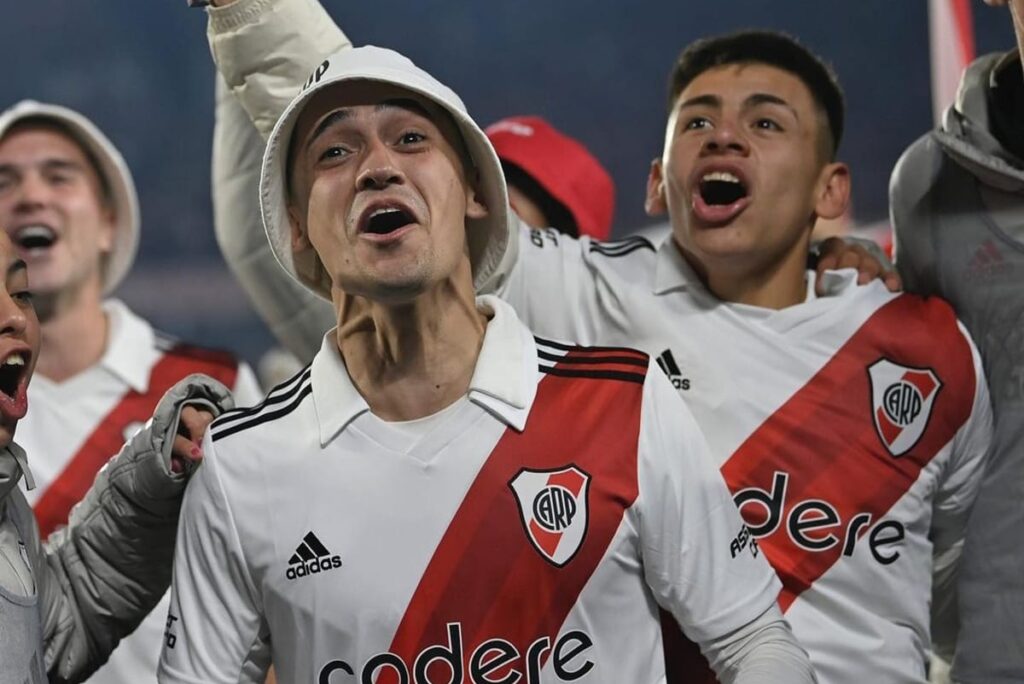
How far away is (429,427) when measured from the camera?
1.83 metres

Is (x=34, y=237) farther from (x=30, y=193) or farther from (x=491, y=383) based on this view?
(x=491, y=383)

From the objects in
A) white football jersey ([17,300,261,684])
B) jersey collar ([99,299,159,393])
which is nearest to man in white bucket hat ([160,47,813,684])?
white football jersey ([17,300,261,684])

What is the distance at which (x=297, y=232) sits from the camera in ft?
6.49

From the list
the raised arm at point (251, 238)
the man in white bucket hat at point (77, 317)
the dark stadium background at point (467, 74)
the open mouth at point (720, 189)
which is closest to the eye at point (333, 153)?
the raised arm at point (251, 238)

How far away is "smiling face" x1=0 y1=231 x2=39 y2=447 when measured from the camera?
180 centimetres

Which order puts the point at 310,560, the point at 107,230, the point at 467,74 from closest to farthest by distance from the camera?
the point at 310,560 → the point at 107,230 → the point at 467,74

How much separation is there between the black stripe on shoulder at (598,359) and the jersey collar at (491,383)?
0.02 meters

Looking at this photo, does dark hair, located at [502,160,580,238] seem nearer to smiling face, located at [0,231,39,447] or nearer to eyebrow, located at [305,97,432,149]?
eyebrow, located at [305,97,432,149]

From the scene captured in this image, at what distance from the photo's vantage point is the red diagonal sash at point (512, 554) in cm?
178

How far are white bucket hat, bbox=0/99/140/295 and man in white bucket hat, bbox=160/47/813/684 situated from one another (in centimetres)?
160

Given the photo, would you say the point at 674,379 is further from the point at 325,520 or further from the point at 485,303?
the point at 325,520

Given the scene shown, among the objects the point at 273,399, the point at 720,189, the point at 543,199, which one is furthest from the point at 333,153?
the point at 543,199

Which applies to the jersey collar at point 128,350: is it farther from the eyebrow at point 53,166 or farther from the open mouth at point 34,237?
the eyebrow at point 53,166

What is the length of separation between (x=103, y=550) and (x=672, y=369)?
0.82 meters
